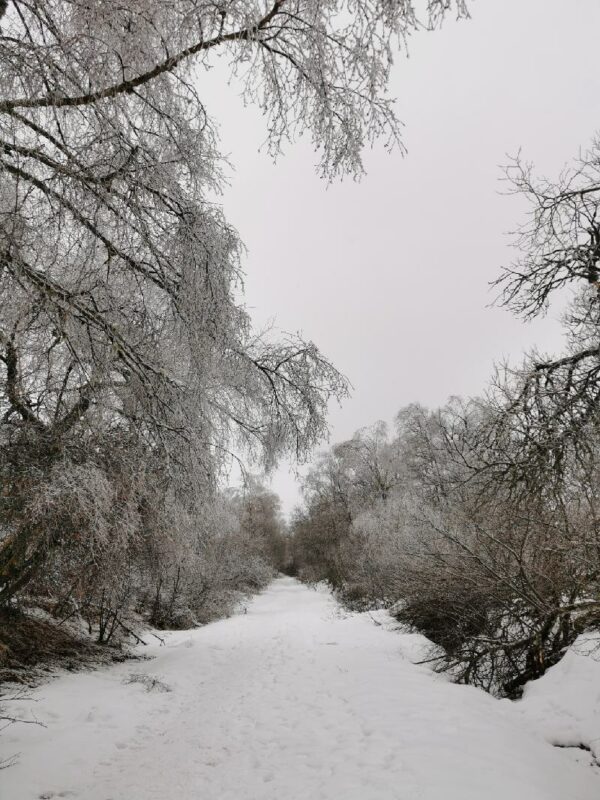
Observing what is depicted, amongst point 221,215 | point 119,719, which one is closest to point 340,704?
point 119,719

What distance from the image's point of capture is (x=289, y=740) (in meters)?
4.82

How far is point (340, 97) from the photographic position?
289 cm

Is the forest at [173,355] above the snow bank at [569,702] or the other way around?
above

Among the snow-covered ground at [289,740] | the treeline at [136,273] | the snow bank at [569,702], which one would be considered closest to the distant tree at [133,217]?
the treeline at [136,273]

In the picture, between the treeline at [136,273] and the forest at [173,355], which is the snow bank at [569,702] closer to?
the forest at [173,355]

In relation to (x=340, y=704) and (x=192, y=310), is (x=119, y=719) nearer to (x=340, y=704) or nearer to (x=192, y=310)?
(x=340, y=704)

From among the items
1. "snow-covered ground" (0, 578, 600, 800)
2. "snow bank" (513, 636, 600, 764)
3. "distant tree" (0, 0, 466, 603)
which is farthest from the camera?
"snow bank" (513, 636, 600, 764)

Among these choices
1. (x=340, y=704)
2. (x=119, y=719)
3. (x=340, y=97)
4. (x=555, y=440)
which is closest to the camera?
(x=340, y=97)

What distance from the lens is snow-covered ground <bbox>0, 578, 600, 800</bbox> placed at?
147 inches

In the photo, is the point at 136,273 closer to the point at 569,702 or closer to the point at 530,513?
the point at 530,513

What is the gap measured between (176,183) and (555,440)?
4.29 metres

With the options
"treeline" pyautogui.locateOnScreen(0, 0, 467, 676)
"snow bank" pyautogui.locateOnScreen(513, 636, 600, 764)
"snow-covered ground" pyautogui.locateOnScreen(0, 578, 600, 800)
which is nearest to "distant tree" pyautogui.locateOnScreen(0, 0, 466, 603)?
"treeline" pyautogui.locateOnScreen(0, 0, 467, 676)

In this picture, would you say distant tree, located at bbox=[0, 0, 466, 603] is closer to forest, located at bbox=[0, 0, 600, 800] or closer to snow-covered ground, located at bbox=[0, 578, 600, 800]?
forest, located at bbox=[0, 0, 600, 800]

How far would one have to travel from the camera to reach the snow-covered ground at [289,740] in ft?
12.2
